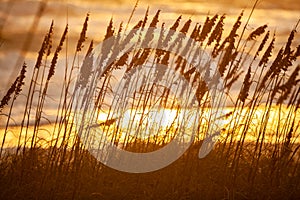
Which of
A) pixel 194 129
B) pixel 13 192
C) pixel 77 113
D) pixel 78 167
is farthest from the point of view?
pixel 194 129

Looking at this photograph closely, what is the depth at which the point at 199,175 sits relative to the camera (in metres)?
3.82

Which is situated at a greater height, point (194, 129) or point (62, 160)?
point (194, 129)

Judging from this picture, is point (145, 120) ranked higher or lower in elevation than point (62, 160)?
higher

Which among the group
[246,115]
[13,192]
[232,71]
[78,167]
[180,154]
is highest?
[232,71]

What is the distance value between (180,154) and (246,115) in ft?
1.77

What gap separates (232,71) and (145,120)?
71 centimetres

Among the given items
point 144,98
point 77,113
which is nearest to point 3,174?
point 77,113

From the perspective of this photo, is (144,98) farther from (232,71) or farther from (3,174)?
(3,174)

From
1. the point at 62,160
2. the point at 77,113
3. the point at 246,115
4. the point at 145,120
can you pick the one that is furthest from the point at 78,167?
the point at 246,115

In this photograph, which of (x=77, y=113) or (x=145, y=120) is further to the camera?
(x=145, y=120)

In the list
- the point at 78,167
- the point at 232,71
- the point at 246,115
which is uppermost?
the point at 232,71

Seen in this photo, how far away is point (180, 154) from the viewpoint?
4.06m

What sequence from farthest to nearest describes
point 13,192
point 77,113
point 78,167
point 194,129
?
point 194,129, point 77,113, point 78,167, point 13,192

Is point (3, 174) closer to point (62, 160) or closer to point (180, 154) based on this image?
point (62, 160)
